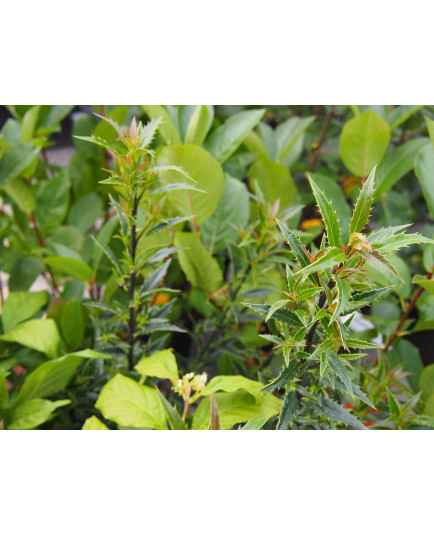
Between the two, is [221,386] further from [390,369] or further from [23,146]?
[23,146]

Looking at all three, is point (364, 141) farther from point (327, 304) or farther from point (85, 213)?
point (85, 213)

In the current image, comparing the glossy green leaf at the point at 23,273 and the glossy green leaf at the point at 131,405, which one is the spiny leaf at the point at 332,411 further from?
the glossy green leaf at the point at 23,273

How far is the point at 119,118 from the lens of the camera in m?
0.68

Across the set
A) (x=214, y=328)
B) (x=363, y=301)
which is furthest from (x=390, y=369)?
(x=363, y=301)

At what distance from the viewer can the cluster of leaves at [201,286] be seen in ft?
1.29

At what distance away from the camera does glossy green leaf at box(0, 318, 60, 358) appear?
0.56 metres

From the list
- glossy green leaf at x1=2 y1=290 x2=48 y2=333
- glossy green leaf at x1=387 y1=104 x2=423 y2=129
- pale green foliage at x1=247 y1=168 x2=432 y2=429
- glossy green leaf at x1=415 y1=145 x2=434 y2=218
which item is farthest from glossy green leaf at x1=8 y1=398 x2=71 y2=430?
glossy green leaf at x1=387 y1=104 x2=423 y2=129

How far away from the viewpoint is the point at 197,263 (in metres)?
0.61

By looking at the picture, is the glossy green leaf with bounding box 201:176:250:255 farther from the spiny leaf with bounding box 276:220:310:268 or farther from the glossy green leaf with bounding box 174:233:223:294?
the spiny leaf with bounding box 276:220:310:268

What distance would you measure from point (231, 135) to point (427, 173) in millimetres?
259

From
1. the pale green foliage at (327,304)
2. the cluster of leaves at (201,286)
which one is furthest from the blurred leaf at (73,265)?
the pale green foliage at (327,304)

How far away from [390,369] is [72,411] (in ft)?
1.47

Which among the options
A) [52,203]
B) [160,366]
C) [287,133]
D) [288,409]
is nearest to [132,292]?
[160,366]

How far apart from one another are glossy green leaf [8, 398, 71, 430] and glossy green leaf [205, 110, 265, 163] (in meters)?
0.38
